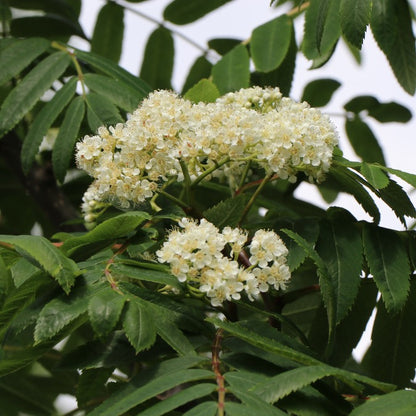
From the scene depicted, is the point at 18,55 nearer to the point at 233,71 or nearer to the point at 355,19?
the point at 233,71

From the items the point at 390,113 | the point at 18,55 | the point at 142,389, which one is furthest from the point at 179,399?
the point at 390,113

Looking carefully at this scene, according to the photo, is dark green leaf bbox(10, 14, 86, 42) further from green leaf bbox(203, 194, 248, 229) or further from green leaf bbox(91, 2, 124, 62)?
green leaf bbox(203, 194, 248, 229)

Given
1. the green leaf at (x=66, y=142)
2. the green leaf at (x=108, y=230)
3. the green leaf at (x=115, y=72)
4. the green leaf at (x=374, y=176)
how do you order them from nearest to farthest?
the green leaf at (x=108, y=230), the green leaf at (x=374, y=176), the green leaf at (x=66, y=142), the green leaf at (x=115, y=72)

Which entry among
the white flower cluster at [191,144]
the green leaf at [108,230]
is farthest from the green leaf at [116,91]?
the green leaf at [108,230]

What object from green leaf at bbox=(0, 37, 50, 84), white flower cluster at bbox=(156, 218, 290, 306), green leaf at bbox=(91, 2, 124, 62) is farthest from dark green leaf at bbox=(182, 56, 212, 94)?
white flower cluster at bbox=(156, 218, 290, 306)

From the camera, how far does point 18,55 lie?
2197mm

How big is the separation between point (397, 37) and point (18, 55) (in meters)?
1.04

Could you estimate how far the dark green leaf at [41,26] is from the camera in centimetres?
258

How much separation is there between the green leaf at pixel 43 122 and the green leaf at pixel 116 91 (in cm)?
5

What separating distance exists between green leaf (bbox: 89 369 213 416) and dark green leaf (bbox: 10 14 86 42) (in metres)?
1.64

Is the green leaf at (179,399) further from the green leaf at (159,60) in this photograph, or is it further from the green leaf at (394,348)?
the green leaf at (159,60)

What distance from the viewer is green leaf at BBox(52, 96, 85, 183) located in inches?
76.3

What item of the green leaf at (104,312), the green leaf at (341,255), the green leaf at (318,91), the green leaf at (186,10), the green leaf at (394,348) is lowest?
the green leaf at (394,348)

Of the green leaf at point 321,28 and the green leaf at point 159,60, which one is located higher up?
the green leaf at point 321,28
